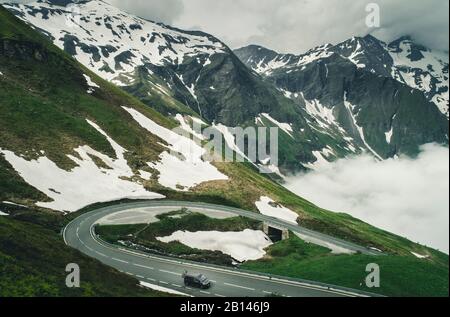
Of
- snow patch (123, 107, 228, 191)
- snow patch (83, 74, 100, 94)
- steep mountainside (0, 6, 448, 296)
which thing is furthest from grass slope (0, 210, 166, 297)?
snow patch (83, 74, 100, 94)

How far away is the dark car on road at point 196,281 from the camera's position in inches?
1873

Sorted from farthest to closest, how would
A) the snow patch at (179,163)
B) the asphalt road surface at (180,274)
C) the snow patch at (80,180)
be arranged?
the snow patch at (179,163), the snow patch at (80,180), the asphalt road surface at (180,274)

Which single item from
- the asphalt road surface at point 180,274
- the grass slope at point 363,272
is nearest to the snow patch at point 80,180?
the asphalt road surface at point 180,274

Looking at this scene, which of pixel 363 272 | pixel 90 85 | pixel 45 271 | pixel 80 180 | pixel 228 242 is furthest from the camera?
pixel 90 85

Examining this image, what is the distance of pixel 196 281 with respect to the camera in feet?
157

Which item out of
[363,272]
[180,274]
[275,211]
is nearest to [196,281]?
[180,274]

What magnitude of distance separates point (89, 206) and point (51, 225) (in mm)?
15271

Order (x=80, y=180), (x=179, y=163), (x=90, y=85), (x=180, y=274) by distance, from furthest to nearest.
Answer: (x=90, y=85), (x=179, y=163), (x=80, y=180), (x=180, y=274)

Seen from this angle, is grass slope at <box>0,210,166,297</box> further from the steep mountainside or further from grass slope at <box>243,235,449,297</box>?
grass slope at <box>243,235,449,297</box>

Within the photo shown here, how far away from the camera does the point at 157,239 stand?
237 ft

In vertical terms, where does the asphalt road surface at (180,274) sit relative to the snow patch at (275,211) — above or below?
below

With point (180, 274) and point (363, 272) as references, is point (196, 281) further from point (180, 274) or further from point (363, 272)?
point (363, 272)

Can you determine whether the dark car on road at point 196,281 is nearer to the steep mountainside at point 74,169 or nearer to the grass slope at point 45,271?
the grass slope at point 45,271
